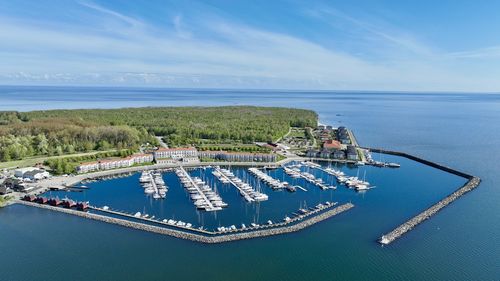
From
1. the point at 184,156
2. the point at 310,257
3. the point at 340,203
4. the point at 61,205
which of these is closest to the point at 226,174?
the point at 184,156

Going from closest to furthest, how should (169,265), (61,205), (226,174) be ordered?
(169,265)
(61,205)
(226,174)

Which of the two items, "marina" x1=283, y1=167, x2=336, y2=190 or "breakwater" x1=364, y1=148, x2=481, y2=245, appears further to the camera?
"marina" x1=283, y1=167, x2=336, y2=190

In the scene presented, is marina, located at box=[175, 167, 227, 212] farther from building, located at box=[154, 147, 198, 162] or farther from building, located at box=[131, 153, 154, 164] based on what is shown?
building, located at box=[131, 153, 154, 164]

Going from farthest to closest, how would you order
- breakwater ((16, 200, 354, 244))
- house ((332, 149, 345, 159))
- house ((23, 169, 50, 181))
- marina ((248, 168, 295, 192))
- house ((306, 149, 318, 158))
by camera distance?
1. house ((306, 149, 318, 158))
2. house ((332, 149, 345, 159))
3. house ((23, 169, 50, 181))
4. marina ((248, 168, 295, 192))
5. breakwater ((16, 200, 354, 244))

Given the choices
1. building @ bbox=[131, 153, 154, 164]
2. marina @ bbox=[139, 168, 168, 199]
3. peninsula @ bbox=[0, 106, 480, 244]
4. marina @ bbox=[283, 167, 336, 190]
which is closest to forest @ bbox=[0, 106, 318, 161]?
peninsula @ bbox=[0, 106, 480, 244]

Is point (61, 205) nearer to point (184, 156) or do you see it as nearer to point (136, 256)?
point (136, 256)

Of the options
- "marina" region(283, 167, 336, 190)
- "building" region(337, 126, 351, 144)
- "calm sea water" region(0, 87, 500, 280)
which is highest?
"building" region(337, 126, 351, 144)

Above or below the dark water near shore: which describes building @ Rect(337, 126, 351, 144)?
above
